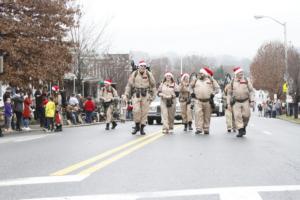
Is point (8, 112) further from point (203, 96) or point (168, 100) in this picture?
point (203, 96)

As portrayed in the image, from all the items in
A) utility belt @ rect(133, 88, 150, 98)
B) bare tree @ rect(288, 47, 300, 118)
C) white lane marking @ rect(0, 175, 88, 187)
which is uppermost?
bare tree @ rect(288, 47, 300, 118)

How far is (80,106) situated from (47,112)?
10.8m

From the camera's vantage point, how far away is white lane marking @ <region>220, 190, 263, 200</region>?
19.3ft

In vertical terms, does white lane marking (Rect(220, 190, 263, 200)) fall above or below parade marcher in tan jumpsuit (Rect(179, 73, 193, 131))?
below

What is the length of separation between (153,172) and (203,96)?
8.09 metres

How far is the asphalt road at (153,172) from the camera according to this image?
6.29m

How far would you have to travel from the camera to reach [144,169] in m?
8.16

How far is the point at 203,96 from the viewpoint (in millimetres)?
15742

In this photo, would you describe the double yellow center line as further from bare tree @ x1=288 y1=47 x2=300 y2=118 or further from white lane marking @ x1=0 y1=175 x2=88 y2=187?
bare tree @ x1=288 y1=47 x2=300 y2=118

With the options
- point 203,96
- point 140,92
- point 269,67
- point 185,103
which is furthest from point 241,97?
point 269,67

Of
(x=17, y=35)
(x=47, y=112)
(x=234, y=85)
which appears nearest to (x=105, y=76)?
(x=17, y=35)

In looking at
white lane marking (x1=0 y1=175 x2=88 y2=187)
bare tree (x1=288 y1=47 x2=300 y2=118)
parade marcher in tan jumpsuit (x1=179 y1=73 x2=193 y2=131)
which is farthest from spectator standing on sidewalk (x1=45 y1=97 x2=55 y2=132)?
bare tree (x1=288 y1=47 x2=300 y2=118)

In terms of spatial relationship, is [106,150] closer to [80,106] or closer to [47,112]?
[47,112]

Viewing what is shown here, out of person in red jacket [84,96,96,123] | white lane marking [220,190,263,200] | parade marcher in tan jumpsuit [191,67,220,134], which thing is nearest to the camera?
white lane marking [220,190,263,200]
